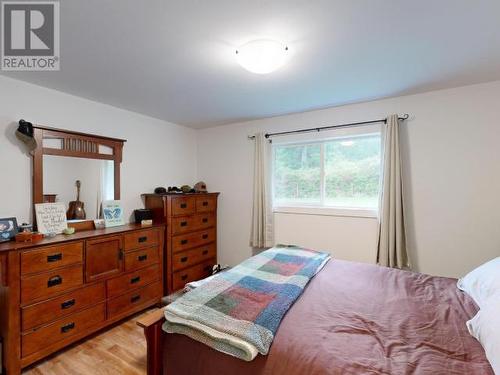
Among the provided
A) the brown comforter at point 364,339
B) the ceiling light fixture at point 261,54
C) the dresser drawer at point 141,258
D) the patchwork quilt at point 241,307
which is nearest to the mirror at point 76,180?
the dresser drawer at point 141,258

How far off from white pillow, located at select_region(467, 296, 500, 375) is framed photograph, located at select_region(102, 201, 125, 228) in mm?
3066

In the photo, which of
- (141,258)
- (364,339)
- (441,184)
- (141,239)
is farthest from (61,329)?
(441,184)

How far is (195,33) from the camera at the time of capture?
1483 millimetres

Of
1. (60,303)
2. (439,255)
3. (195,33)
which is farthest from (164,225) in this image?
(439,255)

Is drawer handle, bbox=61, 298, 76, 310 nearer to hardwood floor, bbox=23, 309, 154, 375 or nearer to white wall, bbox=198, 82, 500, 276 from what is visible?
hardwood floor, bbox=23, 309, 154, 375

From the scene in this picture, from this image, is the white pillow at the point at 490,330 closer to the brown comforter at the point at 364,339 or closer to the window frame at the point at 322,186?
the brown comforter at the point at 364,339

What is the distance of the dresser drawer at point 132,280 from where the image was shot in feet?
7.61

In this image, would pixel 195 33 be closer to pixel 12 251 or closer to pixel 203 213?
pixel 12 251

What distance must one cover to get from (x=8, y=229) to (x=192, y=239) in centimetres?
182

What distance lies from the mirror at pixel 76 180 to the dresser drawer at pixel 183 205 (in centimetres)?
72

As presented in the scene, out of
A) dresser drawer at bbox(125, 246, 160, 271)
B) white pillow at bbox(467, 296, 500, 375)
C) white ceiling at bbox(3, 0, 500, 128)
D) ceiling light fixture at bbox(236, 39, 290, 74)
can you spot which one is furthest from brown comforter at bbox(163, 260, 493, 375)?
white ceiling at bbox(3, 0, 500, 128)

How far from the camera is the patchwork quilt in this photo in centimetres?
109

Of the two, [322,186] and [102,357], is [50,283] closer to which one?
[102,357]

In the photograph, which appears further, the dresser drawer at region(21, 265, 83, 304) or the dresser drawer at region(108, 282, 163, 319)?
the dresser drawer at region(108, 282, 163, 319)
